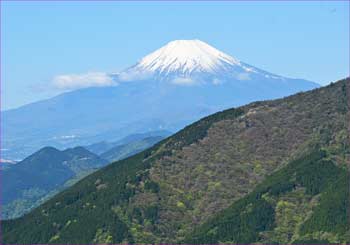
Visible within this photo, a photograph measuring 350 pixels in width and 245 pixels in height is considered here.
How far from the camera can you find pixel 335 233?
194 m

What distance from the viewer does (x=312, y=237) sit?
196750mm

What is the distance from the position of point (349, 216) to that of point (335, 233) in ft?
22.9

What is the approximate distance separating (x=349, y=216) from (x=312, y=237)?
990 cm

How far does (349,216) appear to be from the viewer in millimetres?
198125

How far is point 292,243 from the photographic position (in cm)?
19775

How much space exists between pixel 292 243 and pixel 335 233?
10347mm

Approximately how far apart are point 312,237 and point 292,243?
187 inches

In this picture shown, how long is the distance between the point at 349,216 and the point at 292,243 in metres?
14.4

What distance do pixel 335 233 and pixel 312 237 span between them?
5.79 m
